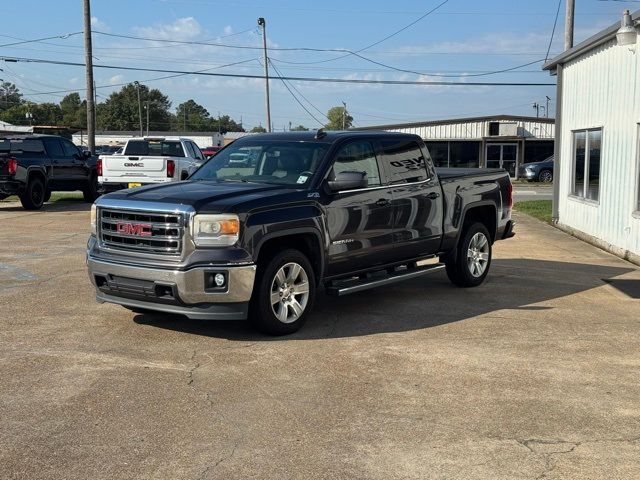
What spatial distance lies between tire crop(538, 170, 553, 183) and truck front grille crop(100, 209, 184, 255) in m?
36.2

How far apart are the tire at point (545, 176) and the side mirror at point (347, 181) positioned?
35014 millimetres

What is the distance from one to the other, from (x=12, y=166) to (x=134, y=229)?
13604 mm

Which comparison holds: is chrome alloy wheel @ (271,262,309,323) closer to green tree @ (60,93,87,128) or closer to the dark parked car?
the dark parked car

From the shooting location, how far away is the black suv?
1864 centimetres

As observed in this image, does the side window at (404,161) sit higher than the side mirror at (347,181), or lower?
higher

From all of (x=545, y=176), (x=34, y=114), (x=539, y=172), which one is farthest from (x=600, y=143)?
(x=34, y=114)

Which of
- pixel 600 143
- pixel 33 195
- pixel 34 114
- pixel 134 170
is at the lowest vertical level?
pixel 33 195

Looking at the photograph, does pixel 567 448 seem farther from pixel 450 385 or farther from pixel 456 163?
pixel 456 163

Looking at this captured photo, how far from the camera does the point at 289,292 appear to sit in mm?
6688

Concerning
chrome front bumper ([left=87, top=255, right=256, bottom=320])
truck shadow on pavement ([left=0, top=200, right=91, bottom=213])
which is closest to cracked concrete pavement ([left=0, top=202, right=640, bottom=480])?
chrome front bumper ([left=87, top=255, right=256, bottom=320])

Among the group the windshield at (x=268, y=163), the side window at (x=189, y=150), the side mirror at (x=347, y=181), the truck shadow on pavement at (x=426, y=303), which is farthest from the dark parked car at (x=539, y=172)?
the side mirror at (x=347, y=181)

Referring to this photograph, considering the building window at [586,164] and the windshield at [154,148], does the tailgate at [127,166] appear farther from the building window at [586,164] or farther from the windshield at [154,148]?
the building window at [586,164]

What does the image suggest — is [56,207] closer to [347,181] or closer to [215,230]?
[347,181]

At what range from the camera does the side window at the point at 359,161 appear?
743 centimetres
